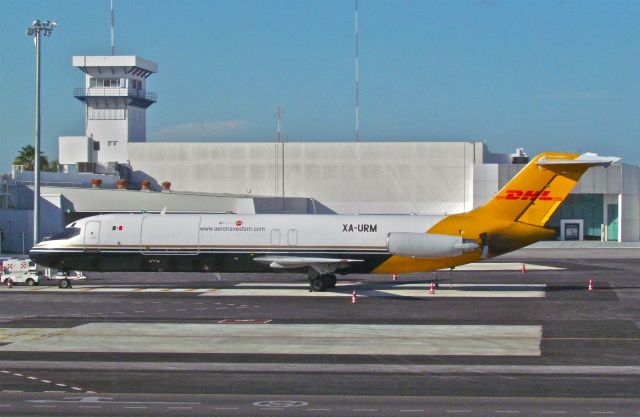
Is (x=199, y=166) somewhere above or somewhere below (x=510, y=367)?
above

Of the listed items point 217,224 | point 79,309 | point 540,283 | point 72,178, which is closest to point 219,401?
point 79,309

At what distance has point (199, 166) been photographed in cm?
9331

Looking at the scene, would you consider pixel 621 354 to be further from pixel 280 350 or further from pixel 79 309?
pixel 79 309

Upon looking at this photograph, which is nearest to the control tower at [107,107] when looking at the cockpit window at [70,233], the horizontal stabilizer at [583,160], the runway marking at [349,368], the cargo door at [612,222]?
the cargo door at [612,222]

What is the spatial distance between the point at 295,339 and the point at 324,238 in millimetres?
14765

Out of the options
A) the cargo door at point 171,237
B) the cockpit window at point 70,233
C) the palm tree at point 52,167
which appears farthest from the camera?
the palm tree at point 52,167

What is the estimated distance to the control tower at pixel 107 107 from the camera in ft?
328

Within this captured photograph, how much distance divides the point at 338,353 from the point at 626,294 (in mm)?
20912

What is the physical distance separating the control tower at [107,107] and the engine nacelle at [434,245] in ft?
209

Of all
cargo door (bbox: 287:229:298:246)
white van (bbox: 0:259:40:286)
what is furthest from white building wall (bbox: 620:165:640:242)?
white van (bbox: 0:259:40:286)

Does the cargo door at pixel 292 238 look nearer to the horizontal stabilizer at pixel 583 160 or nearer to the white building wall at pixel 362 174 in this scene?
the horizontal stabilizer at pixel 583 160

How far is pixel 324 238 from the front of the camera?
4281 cm

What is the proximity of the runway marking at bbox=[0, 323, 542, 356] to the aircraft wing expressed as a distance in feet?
35.1

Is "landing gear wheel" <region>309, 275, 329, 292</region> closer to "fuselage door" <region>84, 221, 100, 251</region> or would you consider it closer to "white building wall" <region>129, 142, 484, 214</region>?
"fuselage door" <region>84, 221, 100, 251</region>
